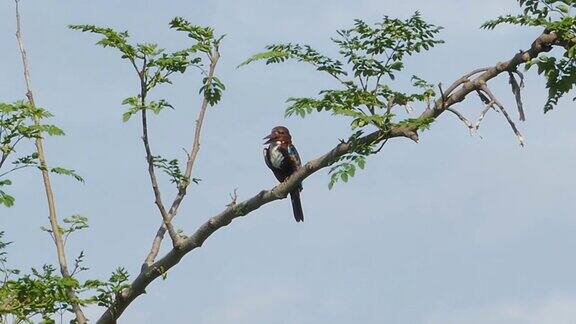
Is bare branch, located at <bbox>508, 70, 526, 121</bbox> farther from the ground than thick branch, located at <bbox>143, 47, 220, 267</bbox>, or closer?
closer

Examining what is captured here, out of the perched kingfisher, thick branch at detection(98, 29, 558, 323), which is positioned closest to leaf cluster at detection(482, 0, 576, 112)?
thick branch at detection(98, 29, 558, 323)

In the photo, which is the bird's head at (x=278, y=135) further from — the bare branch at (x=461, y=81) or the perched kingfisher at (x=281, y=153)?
the bare branch at (x=461, y=81)

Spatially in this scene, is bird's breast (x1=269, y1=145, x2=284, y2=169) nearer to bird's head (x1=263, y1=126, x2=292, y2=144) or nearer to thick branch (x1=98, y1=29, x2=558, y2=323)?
bird's head (x1=263, y1=126, x2=292, y2=144)

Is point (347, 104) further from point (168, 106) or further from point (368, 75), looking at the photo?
point (168, 106)

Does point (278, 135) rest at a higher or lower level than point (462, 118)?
higher

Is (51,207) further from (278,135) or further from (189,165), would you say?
(278,135)

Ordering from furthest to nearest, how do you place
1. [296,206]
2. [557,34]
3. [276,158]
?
1. [296,206]
2. [276,158]
3. [557,34]

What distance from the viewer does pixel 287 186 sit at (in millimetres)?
8680

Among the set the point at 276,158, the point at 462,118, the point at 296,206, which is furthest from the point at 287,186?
the point at 296,206

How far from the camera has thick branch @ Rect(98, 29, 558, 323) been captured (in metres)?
8.15

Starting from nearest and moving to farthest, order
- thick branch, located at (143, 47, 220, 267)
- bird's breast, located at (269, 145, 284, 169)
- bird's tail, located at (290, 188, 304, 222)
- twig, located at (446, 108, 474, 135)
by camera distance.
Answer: twig, located at (446, 108, 474, 135)
thick branch, located at (143, 47, 220, 267)
bird's breast, located at (269, 145, 284, 169)
bird's tail, located at (290, 188, 304, 222)

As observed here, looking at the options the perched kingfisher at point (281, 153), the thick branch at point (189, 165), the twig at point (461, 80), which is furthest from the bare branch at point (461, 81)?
the perched kingfisher at point (281, 153)

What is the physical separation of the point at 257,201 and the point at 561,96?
2557 mm

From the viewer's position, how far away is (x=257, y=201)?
9250 millimetres
